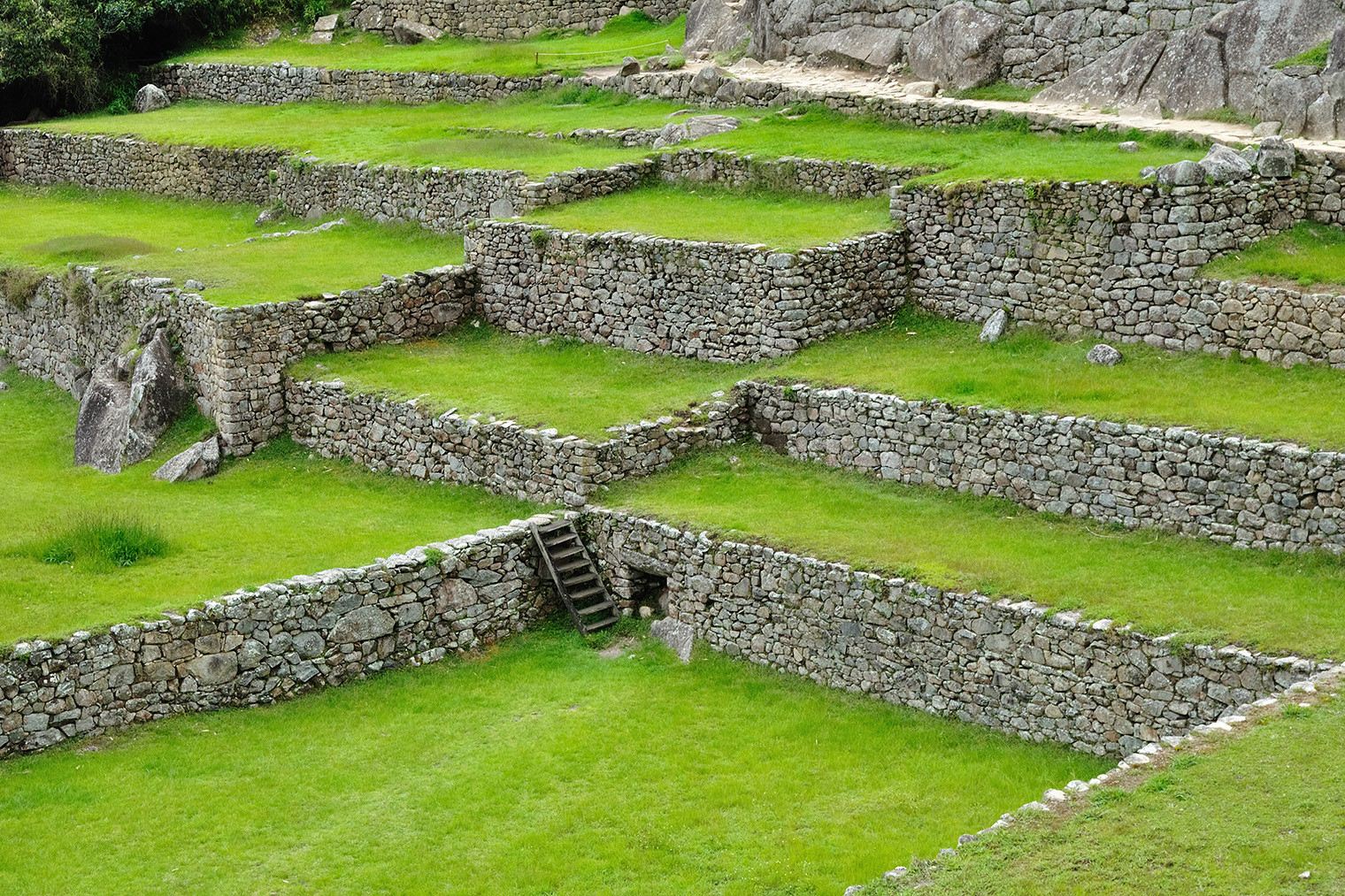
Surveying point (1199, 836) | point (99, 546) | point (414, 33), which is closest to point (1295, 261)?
point (1199, 836)

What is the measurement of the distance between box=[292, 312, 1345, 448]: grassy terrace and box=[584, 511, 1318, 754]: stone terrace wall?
3.70 meters

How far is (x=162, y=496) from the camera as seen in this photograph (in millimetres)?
28359

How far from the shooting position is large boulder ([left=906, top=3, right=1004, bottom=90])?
33.7m

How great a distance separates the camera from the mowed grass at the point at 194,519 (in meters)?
22.1

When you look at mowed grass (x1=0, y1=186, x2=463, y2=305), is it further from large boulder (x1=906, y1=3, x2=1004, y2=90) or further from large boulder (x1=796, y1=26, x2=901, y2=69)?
large boulder (x1=906, y1=3, x2=1004, y2=90)

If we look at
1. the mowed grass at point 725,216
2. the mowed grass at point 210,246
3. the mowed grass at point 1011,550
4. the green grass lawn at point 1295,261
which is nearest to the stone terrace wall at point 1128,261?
the green grass lawn at point 1295,261

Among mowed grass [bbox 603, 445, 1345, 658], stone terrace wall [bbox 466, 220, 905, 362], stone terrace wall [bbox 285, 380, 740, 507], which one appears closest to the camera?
mowed grass [bbox 603, 445, 1345, 658]

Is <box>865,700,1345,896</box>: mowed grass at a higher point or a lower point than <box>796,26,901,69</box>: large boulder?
lower

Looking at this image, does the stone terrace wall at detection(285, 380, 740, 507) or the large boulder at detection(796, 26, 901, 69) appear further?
the large boulder at detection(796, 26, 901, 69)

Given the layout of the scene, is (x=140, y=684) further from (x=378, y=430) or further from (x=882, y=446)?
(x=882, y=446)

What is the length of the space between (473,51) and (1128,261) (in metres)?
25.5

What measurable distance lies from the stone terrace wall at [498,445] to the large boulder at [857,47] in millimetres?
12198

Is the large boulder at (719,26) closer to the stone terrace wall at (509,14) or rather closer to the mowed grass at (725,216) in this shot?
the stone terrace wall at (509,14)

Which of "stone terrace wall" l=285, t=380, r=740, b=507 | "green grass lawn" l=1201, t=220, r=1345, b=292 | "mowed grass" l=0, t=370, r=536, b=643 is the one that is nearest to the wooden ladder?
"stone terrace wall" l=285, t=380, r=740, b=507
